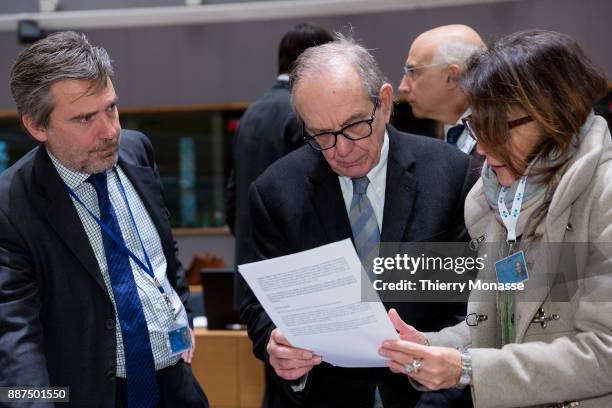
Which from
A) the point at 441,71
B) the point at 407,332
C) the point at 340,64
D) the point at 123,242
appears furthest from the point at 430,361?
the point at 441,71

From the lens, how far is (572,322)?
1.77 meters

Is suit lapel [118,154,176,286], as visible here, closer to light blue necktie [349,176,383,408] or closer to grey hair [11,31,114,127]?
grey hair [11,31,114,127]

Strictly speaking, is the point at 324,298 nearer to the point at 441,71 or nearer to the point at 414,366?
the point at 414,366

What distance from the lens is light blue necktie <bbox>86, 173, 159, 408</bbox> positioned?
7.30 ft

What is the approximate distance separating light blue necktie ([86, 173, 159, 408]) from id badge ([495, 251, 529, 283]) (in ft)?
3.36

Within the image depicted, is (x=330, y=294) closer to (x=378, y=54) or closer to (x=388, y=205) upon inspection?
(x=388, y=205)

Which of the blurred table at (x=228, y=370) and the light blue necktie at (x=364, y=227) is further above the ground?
the light blue necktie at (x=364, y=227)

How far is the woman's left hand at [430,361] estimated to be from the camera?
5.75ft

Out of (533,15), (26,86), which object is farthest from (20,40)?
(26,86)

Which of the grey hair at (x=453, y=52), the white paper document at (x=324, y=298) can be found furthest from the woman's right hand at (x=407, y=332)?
the grey hair at (x=453, y=52)

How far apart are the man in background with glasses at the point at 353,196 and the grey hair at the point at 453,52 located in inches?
52.8

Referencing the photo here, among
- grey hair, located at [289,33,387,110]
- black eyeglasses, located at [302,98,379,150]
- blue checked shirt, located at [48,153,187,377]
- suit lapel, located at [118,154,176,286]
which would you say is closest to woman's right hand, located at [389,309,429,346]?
black eyeglasses, located at [302,98,379,150]

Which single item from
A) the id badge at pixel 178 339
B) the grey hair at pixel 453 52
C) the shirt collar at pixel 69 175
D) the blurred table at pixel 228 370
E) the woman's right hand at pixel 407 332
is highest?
the grey hair at pixel 453 52

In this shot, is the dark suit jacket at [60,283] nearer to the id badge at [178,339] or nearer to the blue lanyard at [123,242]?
the blue lanyard at [123,242]
